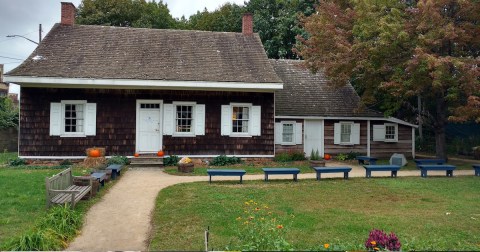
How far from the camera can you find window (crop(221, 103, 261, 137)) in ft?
58.9

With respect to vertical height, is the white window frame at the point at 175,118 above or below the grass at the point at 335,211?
above

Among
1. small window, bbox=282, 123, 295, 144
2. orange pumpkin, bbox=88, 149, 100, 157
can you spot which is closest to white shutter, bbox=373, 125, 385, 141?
small window, bbox=282, 123, 295, 144

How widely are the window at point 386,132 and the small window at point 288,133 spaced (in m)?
4.64

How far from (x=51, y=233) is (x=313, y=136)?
15.7m

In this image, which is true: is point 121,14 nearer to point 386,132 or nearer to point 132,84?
point 132,84

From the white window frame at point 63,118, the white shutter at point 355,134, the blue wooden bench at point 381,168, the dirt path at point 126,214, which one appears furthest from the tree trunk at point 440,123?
the white window frame at point 63,118

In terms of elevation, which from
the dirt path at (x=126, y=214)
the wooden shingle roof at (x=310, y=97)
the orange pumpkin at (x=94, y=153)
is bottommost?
the dirt path at (x=126, y=214)

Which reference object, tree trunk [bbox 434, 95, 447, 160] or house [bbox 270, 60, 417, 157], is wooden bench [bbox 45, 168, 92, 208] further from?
tree trunk [bbox 434, 95, 447, 160]

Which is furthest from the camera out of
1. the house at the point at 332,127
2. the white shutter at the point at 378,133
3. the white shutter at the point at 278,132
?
the white shutter at the point at 378,133

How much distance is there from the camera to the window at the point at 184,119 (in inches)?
701

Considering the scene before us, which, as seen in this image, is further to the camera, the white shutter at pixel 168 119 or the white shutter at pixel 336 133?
the white shutter at pixel 336 133

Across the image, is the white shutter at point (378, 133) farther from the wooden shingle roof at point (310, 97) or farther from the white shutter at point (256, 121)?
the white shutter at point (256, 121)

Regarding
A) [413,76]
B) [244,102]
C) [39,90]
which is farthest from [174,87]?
[413,76]

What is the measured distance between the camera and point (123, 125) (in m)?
17.3
